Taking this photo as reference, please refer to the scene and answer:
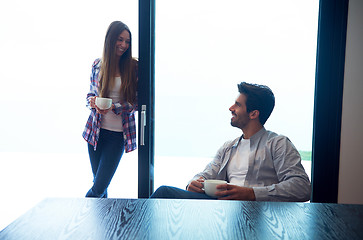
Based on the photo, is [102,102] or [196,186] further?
[102,102]

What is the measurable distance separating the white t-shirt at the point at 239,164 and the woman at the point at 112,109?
76 centimetres

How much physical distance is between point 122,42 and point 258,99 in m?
0.99

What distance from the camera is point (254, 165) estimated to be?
1.59 m

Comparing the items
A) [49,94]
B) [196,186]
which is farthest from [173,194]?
[49,94]

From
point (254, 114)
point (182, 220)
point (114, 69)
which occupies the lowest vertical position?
point (182, 220)

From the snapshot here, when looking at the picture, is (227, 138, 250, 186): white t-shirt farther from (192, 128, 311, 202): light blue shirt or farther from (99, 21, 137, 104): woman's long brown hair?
(99, 21, 137, 104): woman's long brown hair

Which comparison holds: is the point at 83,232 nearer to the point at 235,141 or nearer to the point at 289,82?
the point at 235,141

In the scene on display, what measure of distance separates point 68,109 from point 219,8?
3245mm

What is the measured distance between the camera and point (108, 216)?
819 millimetres

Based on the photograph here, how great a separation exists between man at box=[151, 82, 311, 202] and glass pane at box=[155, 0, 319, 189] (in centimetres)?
46

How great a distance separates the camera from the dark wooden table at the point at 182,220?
27.8 inches

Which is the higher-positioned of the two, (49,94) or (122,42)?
(122,42)

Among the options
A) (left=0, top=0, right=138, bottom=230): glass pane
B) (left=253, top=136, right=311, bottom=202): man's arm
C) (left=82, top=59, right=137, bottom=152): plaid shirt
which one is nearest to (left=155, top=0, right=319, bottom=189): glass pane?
(left=82, top=59, right=137, bottom=152): plaid shirt

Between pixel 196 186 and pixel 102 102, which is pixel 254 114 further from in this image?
pixel 102 102
